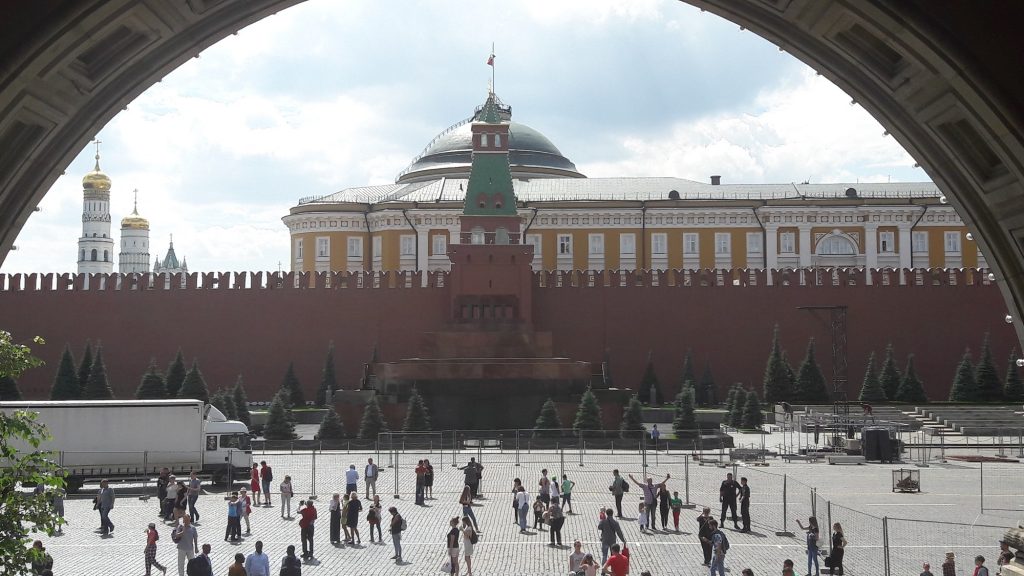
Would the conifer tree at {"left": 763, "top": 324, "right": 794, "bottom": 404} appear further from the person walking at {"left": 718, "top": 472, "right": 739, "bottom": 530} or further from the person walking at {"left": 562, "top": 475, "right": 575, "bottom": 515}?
the person walking at {"left": 718, "top": 472, "right": 739, "bottom": 530}

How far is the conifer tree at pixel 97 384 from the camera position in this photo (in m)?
36.5

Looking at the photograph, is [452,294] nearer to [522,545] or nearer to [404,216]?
[404,216]

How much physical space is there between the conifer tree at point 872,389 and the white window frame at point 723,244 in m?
19.3

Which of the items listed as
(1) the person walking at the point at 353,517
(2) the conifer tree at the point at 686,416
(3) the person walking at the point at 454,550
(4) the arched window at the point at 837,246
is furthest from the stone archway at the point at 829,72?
(4) the arched window at the point at 837,246

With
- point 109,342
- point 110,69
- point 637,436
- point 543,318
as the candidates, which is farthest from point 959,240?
point 110,69

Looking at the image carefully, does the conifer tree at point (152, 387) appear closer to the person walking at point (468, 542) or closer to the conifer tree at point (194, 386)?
the conifer tree at point (194, 386)

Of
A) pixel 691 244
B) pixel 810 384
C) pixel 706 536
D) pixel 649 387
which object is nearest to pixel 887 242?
pixel 691 244

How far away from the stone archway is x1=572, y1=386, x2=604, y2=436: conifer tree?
23.7m

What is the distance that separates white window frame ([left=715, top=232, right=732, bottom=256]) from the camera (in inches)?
2206

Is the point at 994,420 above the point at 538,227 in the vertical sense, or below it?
below

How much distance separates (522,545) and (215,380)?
27387 mm

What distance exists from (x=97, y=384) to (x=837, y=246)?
33854 millimetres

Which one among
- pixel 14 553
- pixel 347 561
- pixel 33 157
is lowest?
pixel 347 561

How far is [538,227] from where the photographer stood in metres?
56.5
